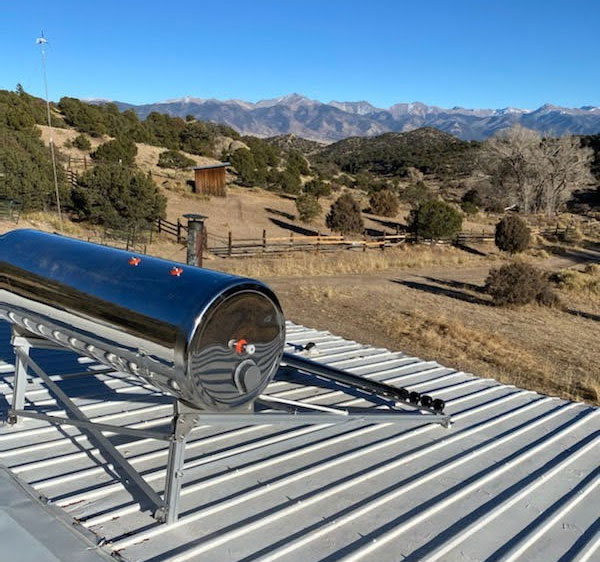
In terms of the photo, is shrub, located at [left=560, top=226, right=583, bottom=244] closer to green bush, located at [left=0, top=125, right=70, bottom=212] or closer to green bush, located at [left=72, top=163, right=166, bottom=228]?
Result: green bush, located at [left=72, top=163, right=166, bottom=228]

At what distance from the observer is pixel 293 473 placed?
3834mm

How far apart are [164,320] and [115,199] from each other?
88.3 ft

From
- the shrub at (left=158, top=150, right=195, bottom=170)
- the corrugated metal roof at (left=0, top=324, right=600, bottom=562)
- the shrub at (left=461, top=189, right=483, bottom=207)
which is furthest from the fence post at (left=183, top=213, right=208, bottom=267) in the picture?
the shrub at (left=461, top=189, right=483, bottom=207)

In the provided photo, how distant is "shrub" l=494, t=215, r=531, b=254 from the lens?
102 feet

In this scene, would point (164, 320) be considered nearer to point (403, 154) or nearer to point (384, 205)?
point (384, 205)

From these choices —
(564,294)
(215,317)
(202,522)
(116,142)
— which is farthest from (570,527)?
(116,142)

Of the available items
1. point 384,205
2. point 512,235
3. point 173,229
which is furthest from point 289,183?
point 512,235

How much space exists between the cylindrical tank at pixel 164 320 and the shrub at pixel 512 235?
3002 centimetres

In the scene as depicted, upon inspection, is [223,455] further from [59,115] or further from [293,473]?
[59,115]

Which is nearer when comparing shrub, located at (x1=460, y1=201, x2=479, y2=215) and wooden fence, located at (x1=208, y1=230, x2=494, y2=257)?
wooden fence, located at (x1=208, y1=230, x2=494, y2=257)

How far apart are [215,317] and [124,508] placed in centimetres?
123

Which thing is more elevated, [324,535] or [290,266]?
[324,535]

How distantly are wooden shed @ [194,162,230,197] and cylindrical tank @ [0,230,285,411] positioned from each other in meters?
38.1

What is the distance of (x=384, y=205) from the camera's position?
140 feet
